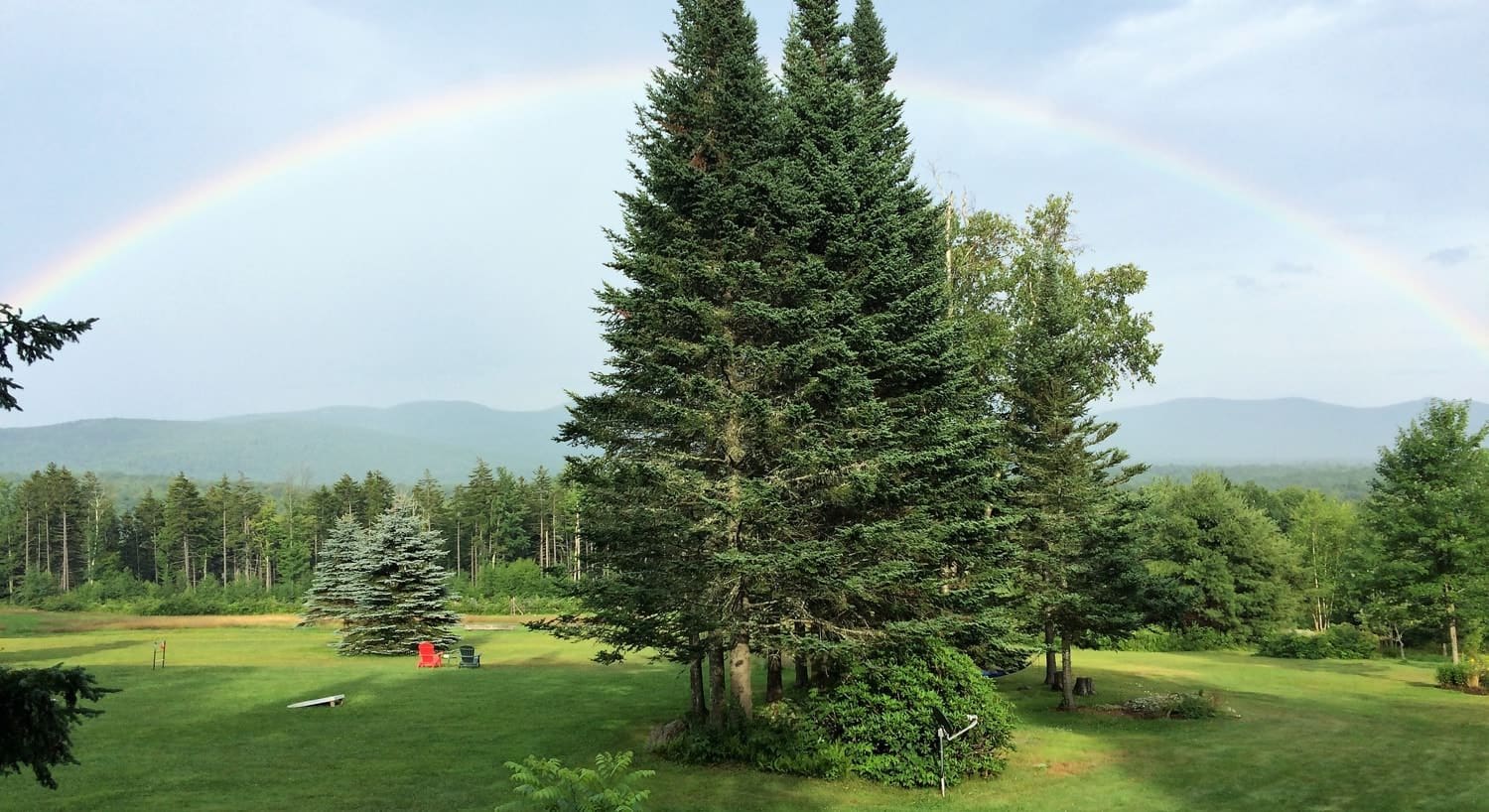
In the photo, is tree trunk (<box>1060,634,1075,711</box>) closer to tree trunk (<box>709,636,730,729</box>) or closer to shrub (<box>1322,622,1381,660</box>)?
tree trunk (<box>709,636,730,729</box>)

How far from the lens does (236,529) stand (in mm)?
106500

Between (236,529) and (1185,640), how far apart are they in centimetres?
10432

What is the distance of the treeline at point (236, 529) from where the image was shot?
316 ft

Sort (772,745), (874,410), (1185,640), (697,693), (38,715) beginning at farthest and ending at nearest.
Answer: (1185,640)
(697,693)
(874,410)
(772,745)
(38,715)

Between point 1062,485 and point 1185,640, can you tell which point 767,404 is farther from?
point 1185,640

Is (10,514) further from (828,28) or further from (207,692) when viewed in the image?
(828,28)

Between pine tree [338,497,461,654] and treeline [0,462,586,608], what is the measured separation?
50.5 meters

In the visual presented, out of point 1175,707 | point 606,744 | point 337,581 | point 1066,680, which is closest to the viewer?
point 606,744

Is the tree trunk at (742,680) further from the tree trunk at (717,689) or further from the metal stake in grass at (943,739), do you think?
the metal stake in grass at (943,739)

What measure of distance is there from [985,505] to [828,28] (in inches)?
549

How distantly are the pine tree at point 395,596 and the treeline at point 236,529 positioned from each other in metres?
50.5

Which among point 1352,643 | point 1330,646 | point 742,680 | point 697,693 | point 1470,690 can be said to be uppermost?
point 742,680

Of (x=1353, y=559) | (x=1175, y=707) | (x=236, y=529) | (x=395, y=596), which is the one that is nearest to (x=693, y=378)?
(x=1175, y=707)

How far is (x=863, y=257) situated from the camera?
2175 centimetres
